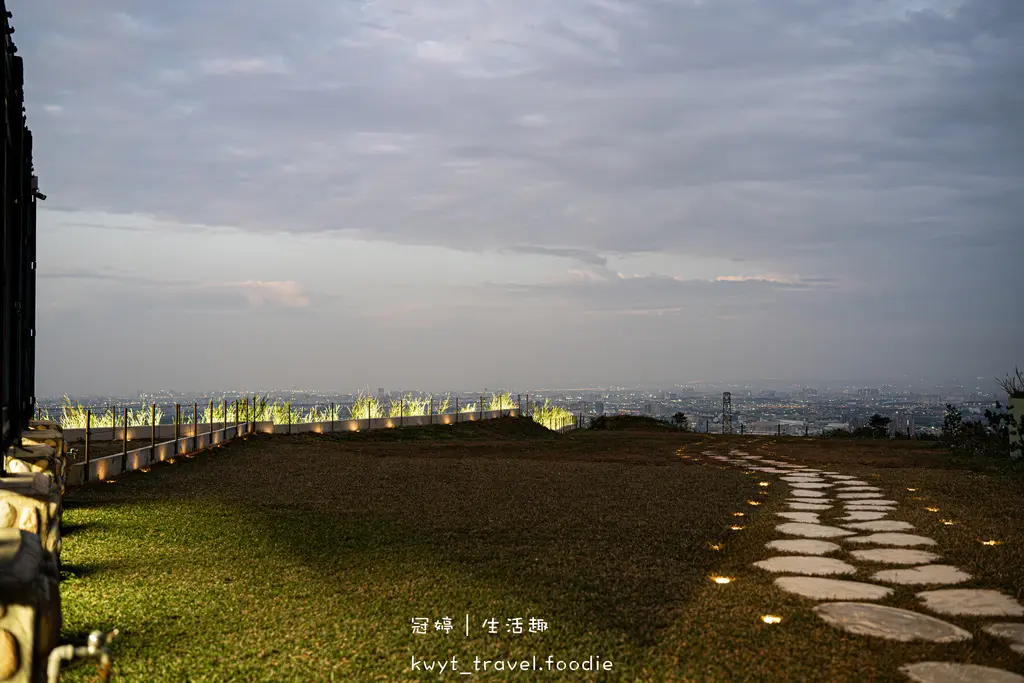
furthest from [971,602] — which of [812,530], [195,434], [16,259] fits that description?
[195,434]

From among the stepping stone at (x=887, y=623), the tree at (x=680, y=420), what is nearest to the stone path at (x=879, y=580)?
the stepping stone at (x=887, y=623)

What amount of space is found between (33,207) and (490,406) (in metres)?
15.5

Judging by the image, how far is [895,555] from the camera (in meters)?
4.07

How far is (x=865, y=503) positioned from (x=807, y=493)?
735 mm

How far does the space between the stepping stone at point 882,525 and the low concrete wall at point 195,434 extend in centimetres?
641

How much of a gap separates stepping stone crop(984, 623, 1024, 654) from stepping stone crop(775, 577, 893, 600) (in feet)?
1.54

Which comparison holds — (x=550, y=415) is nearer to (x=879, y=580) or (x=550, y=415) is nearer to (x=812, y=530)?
(x=812, y=530)

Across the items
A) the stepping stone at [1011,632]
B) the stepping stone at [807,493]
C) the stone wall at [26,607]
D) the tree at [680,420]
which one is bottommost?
the tree at [680,420]

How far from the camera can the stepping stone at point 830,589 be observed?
329 centimetres

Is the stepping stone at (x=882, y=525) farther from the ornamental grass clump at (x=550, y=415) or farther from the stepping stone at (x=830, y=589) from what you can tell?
the ornamental grass clump at (x=550, y=415)

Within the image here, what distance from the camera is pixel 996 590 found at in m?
3.37

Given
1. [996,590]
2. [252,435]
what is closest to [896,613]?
[996,590]

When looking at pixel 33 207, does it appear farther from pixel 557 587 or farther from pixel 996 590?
pixel 996 590

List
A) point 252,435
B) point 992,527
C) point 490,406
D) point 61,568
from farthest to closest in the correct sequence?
1. point 490,406
2. point 252,435
3. point 992,527
4. point 61,568
